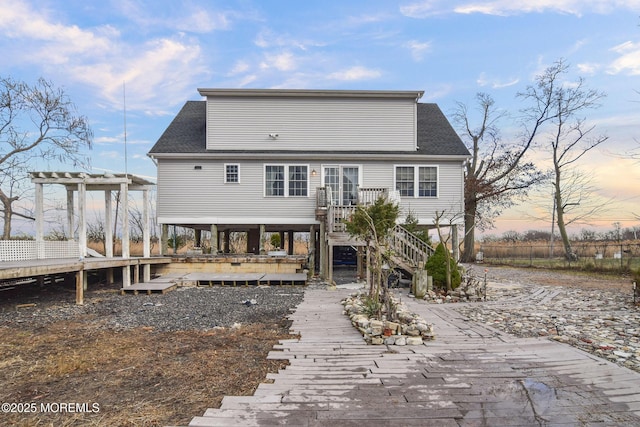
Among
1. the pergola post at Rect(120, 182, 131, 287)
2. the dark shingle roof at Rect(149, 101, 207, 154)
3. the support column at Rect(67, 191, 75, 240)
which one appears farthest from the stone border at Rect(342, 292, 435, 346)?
the dark shingle roof at Rect(149, 101, 207, 154)

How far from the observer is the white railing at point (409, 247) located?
11789mm

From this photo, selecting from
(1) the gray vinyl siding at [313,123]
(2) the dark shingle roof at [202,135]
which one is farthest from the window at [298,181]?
(2) the dark shingle roof at [202,135]

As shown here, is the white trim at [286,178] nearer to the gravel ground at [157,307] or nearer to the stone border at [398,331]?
the gravel ground at [157,307]

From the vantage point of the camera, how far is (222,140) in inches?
617

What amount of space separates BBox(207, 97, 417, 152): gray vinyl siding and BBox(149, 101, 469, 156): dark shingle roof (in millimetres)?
784

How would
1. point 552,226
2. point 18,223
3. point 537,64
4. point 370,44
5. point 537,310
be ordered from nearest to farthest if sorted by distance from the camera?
point 537,310, point 370,44, point 18,223, point 537,64, point 552,226

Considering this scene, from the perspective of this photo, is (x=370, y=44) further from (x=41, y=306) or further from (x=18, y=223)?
(x=18, y=223)

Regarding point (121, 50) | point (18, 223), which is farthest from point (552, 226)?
point (18, 223)

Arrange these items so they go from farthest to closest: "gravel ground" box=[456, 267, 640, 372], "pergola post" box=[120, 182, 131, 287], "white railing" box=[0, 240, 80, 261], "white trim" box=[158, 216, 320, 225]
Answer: "white trim" box=[158, 216, 320, 225], "pergola post" box=[120, 182, 131, 287], "white railing" box=[0, 240, 80, 261], "gravel ground" box=[456, 267, 640, 372]

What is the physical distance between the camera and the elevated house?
601 inches

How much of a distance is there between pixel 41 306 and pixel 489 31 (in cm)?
1456

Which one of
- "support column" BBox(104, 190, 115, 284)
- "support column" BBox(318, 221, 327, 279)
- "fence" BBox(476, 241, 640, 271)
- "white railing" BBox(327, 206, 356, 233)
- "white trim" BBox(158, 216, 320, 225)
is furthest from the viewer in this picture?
"fence" BBox(476, 241, 640, 271)

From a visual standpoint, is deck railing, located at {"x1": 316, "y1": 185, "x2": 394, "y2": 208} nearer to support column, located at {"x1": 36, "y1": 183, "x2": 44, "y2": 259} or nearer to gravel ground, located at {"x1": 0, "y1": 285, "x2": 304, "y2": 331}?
gravel ground, located at {"x1": 0, "y1": 285, "x2": 304, "y2": 331}

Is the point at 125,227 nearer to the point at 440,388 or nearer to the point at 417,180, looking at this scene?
the point at 417,180
